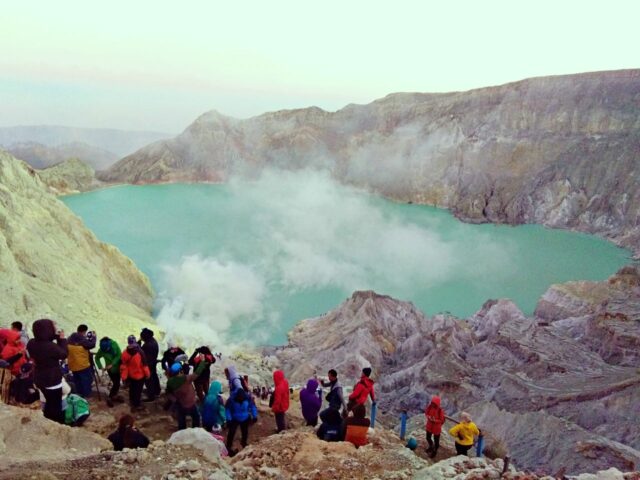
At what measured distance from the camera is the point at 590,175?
4672cm

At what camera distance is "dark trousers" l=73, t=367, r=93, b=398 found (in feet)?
24.1

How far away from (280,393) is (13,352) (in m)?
3.34

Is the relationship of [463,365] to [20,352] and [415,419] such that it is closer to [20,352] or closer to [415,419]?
[415,419]

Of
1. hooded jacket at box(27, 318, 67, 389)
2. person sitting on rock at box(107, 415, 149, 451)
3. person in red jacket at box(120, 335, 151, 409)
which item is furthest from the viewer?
person in red jacket at box(120, 335, 151, 409)

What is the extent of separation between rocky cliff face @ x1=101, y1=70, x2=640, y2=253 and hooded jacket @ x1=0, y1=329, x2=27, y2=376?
4168 centimetres

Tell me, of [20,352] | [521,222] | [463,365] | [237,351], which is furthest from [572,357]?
[521,222]

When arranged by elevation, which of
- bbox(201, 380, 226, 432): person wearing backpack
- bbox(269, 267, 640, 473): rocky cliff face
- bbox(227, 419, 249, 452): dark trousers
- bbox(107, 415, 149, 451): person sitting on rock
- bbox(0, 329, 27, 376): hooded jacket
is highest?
bbox(0, 329, 27, 376): hooded jacket

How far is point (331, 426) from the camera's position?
6.45 metres

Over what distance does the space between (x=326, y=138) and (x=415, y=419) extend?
178 ft

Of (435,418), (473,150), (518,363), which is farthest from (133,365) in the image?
(473,150)

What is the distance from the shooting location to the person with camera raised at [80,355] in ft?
23.5

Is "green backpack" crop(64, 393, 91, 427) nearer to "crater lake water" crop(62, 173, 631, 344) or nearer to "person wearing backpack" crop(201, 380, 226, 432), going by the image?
"person wearing backpack" crop(201, 380, 226, 432)

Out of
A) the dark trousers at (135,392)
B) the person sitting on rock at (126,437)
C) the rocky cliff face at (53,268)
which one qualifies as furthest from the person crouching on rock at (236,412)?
the rocky cliff face at (53,268)

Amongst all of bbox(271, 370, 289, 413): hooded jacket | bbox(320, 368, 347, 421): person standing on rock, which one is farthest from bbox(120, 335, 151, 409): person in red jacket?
bbox(320, 368, 347, 421): person standing on rock
